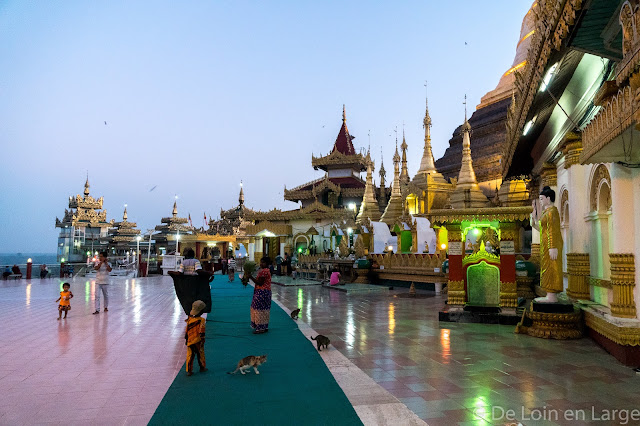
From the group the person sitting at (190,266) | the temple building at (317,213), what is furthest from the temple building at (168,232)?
the person sitting at (190,266)

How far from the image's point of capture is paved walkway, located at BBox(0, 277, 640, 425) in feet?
14.3

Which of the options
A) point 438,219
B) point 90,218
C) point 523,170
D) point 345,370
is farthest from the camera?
point 90,218

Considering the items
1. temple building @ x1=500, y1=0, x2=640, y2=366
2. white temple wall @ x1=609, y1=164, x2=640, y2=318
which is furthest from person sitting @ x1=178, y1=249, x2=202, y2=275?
white temple wall @ x1=609, y1=164, x2=640, y2=318

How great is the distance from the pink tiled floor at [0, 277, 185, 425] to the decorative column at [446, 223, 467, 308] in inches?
242

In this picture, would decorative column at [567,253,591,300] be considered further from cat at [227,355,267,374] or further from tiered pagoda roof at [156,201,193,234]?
tiered pagoda roof at [156,201,193,234]

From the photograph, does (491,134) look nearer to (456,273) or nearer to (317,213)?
(317,213)

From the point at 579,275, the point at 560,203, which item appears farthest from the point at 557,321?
the point at 560,203

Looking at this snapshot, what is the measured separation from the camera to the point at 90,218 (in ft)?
180

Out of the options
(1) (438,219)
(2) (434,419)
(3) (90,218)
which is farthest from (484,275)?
(3) (90,218)

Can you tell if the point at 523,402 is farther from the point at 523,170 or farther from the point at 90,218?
the point at 90,218

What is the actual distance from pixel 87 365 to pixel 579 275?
27.0ft

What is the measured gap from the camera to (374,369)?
5820mm

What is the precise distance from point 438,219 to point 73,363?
318 inches

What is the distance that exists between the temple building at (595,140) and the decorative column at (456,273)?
225 cm
